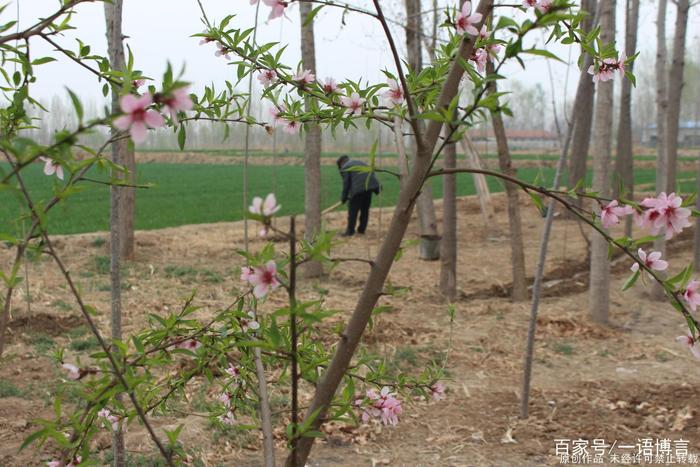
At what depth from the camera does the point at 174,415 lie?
4.24 metres

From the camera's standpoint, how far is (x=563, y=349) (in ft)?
19.3

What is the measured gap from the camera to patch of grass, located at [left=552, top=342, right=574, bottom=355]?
5850 mm

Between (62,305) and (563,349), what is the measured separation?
4597 millimetres

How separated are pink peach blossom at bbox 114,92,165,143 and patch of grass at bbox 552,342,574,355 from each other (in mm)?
5438

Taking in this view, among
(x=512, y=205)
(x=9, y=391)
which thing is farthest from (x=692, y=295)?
(x=512, y=205)

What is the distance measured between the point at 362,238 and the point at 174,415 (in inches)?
317

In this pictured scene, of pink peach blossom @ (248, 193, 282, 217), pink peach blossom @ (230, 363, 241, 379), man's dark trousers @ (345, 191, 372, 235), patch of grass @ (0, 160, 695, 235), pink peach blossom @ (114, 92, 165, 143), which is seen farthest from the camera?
patch of grass @ (0, 160, 695, 235)

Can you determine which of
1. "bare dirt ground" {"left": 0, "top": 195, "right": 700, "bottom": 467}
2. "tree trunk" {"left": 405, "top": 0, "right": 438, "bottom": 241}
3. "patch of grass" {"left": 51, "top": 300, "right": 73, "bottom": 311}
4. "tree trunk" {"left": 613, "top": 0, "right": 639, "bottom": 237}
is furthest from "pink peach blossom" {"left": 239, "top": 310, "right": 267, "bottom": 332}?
"tree trunk" {"left": 613, "top": 0, "right": 639, "bottom": 237}

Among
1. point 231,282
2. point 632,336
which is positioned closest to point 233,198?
point 231,282

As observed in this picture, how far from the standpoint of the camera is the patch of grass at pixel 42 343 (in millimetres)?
5543

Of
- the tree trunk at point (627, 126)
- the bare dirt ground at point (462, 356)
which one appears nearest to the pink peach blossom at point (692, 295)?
the bare dirt ground at point (462, 356)

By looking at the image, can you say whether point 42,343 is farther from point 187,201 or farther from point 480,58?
point 187,201

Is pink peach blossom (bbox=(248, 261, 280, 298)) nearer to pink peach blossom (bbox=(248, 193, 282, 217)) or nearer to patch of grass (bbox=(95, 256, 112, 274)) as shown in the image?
pink peach blossom (bbox=(248, 193, 282, 217))

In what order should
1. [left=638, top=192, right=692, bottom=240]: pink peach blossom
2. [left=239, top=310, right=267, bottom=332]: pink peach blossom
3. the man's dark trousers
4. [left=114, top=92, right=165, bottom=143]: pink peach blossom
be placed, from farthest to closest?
1. the man's dark trousers
2. [left=239, top=310, right=267, bottom=332]: pink peach blossom
3. [left=638, top=192, right=692, bottom=240]: pink peach blossom
4. [left=114, top=92, right=165, bottom=143]: pink peach blossom
